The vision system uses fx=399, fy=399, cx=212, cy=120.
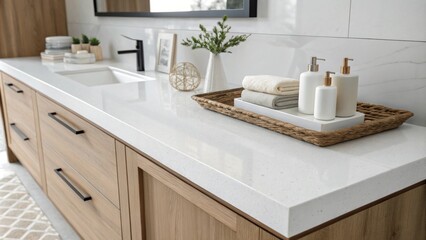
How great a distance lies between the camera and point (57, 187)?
1.89 m

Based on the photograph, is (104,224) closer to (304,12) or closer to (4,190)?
(304,12)

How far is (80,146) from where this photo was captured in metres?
1.51

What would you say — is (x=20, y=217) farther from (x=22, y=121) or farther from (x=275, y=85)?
(x=275, y=85)

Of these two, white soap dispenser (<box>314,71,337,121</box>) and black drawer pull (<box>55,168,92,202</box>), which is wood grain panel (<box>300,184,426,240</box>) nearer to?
white soap dispenser (<box>314,71,337,121</box>)

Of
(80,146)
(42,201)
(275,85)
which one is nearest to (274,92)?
(275,85)

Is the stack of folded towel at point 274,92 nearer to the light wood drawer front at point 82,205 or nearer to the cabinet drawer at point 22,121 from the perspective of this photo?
the light wood drawer front at point 82,205

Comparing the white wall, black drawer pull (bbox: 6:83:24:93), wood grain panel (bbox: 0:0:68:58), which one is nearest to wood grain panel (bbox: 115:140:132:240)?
the white wall

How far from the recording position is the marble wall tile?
40.5 inches

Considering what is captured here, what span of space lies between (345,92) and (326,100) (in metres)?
0.07

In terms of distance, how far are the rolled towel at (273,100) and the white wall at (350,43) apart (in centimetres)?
26

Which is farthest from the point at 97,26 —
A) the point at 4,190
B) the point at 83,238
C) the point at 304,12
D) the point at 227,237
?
the point at 227,237

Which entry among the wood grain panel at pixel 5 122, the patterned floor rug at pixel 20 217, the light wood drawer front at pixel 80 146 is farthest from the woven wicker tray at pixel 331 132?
the wood grain panel at pixel 5 122

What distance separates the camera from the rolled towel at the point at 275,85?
1.06m

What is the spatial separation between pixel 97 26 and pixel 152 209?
6.54 ft
